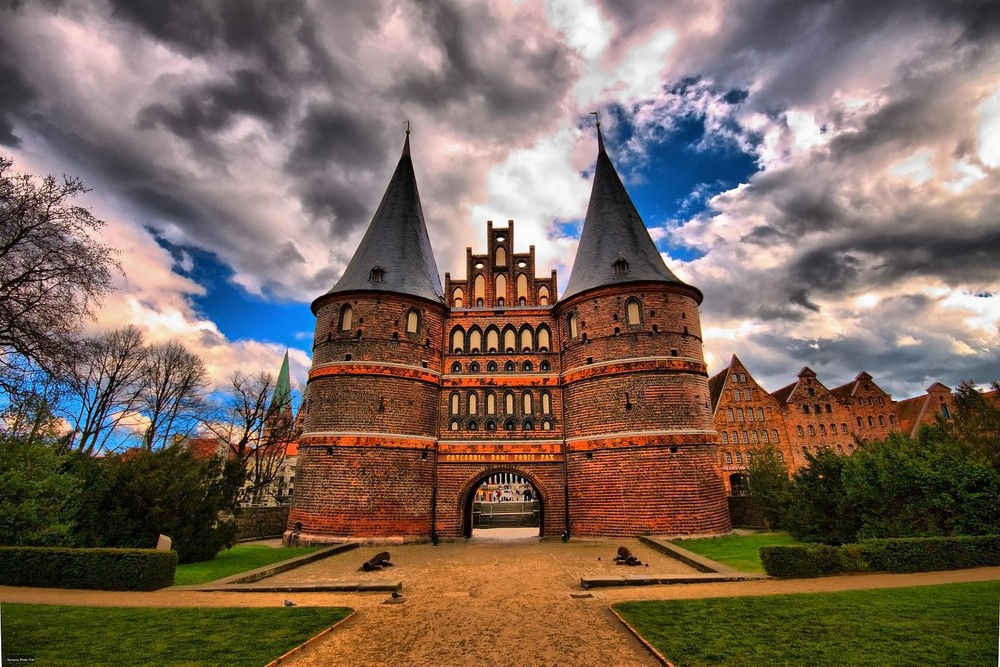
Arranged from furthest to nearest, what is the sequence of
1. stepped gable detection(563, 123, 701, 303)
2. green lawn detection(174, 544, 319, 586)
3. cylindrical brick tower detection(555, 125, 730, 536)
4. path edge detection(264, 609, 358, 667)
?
stepped gable detection(563, 123, 701, 303)
cylindrical brick tower detection(555, 125, 730, 536)
green lawn detection(174, 544, 319, 586)
path edge detection(264, 609, 358, 667)

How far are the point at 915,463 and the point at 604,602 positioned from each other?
382 inches

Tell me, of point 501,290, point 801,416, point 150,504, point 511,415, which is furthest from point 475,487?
point 801,416

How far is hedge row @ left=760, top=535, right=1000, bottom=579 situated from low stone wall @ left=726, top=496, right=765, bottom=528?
35.5 ft

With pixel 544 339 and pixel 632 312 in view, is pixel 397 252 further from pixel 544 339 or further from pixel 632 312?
pixel 632 312

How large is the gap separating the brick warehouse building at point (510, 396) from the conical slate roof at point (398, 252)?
0.32 ft

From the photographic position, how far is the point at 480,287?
79.8 feet

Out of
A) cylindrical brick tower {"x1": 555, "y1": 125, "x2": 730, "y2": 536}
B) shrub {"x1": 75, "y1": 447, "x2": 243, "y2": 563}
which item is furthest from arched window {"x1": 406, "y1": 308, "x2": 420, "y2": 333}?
shrub {"x1": 75, "y1": 447, "x2": 243, "y2": 563}

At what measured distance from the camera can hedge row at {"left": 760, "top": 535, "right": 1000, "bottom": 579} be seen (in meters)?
10.3

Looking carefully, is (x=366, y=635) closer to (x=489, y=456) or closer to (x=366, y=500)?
(x=366, y=500)

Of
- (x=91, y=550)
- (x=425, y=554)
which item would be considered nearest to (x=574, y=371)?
(x=425, y=554)

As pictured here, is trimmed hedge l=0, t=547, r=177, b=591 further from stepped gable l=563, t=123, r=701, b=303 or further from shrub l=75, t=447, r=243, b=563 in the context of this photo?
stepped gable l=563, t=123, r=701, b=303

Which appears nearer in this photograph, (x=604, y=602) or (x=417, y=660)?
(x=417, y=660)

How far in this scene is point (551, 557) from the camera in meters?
15.0

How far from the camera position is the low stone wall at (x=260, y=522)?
21844 millimetres
